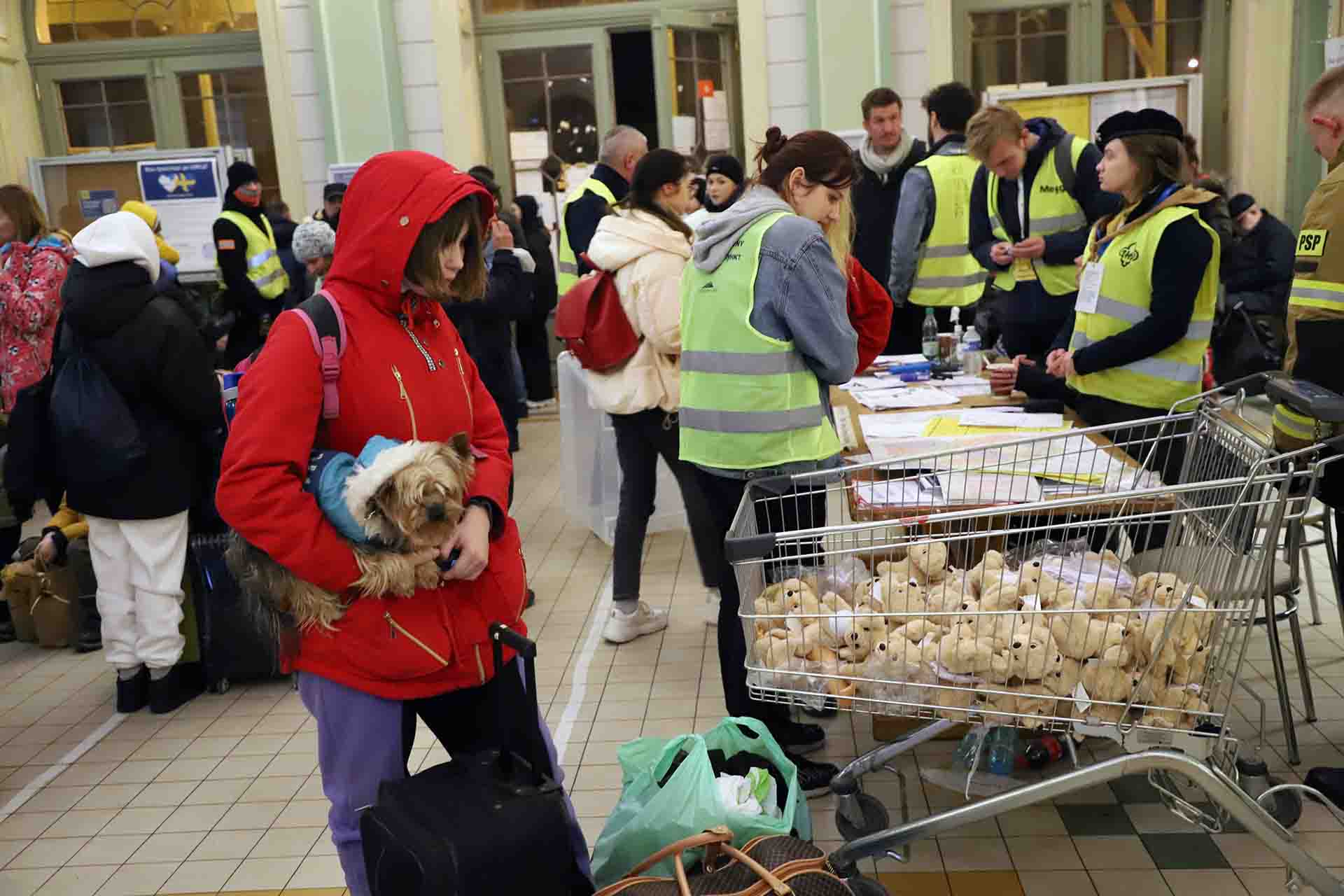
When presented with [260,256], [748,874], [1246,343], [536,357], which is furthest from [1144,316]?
[536,357]

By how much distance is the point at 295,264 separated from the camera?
7387 mm

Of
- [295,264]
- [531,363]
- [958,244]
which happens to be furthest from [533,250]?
[958,244]

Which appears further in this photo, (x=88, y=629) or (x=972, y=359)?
(x=88, y=629)

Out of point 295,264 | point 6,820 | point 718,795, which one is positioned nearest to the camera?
point 718,795

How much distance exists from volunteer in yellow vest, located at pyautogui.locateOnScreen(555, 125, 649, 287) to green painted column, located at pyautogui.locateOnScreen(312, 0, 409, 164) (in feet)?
11.1

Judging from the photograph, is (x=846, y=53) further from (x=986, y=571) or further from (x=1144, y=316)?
(x=986, y=571)

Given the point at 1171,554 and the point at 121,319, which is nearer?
the point at 1171,554

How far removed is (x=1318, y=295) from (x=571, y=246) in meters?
3.40

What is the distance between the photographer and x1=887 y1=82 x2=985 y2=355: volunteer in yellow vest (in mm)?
5285

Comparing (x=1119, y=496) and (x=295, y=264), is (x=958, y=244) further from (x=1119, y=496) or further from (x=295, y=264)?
(x=295, y=264)

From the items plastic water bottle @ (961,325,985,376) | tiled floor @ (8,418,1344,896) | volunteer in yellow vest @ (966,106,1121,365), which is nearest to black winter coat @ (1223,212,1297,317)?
volunteer in yellow vest @ (966,106,1121,365)

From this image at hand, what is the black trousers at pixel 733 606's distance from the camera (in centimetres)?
302

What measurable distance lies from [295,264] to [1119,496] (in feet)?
21.2

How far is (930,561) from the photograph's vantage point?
7.11ft
